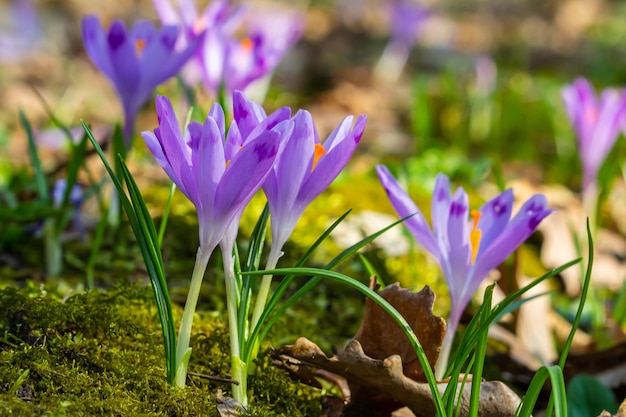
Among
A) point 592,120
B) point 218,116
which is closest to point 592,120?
point 592,120

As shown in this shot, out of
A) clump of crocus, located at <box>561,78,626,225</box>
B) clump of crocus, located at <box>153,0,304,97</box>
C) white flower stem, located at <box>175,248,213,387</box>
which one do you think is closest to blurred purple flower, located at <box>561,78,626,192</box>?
clump of crocus, located at <box>561,78,626,225</box>

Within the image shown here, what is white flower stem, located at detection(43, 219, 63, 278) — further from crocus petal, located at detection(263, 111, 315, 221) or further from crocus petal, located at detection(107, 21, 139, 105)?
crocus petal, located at detection(263, 111, 315, 221)

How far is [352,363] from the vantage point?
1157 millimetres

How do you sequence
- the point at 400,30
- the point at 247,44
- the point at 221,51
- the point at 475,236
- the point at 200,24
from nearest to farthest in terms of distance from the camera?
1. the point at 475,236
2. the point at 200,24
3. the point at 247,44
4. the point at 221,51
5. the point at 400,30

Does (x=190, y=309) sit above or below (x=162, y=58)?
below

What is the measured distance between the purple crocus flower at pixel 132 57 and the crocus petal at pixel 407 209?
0.69 m

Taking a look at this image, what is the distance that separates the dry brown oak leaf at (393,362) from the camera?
1.16 m

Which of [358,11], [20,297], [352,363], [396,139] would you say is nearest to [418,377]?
[352,363]

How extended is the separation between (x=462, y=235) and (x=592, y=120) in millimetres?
1314

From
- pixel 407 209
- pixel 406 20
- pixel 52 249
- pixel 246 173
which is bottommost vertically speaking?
pixel 246 173

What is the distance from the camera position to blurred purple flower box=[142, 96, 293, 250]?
38.9 inches

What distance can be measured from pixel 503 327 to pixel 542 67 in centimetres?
791

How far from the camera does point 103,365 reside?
1180 mm

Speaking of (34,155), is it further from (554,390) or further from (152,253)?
(554,390)
